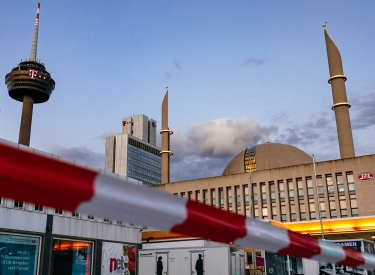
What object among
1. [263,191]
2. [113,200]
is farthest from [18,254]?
[263,191]

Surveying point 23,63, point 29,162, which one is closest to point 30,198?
point 29,162

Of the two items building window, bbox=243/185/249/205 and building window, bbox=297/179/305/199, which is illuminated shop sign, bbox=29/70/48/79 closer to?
building window, bbox=243/185/249/205

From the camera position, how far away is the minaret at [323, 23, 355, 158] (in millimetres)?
61406

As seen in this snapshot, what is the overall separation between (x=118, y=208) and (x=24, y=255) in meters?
26.6

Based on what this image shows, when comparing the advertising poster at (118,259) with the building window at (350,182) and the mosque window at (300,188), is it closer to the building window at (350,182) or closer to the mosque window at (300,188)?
the mosque window at (300,188)

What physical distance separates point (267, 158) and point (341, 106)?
1015 inches

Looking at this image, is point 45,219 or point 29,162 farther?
point 45,219

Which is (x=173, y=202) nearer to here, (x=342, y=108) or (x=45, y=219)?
(x=45, y=219)

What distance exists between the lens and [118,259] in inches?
1289

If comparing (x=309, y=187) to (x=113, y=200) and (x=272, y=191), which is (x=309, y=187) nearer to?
(x=272, y=191)

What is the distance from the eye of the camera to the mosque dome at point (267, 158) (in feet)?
278

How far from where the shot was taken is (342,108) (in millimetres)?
61781

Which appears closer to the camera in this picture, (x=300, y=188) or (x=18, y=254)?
(x=18, y=254)

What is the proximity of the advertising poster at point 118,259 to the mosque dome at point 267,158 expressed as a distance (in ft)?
172
